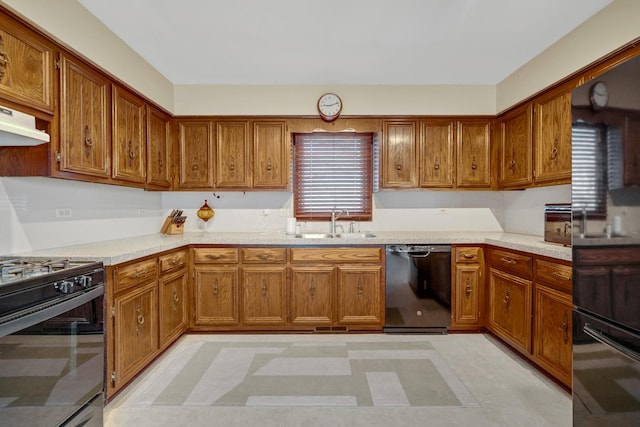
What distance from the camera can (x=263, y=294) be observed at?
3.07m

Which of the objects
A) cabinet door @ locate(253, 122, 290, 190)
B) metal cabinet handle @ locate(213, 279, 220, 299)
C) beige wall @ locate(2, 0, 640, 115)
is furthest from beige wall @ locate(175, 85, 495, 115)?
metal cabinet handle @ locate(213, 279, 220, 299)

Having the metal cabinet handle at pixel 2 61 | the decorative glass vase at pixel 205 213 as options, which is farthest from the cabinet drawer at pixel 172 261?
the metal cabinet handle at pixel 2 61

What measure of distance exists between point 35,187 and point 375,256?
2725 millimetres

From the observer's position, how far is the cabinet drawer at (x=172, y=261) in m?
2.59

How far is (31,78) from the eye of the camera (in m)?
1.75

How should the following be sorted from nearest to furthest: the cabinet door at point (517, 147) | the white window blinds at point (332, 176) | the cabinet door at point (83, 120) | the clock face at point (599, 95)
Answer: the clock face at point (599, 95)
the cabinet door at point (83, 120)
the cabinet door at point (517, 147)
the white window blinds at point (332, 176)

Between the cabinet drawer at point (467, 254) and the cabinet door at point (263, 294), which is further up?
the cabinet drawer at point (467, 254)

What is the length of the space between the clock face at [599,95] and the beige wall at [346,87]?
1120 millimetres

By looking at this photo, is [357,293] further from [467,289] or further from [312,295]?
[467,289]

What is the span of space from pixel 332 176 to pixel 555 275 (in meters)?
2.30

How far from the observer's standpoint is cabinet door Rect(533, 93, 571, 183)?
245 centimetres

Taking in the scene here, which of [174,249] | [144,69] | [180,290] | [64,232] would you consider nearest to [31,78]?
[64,232]

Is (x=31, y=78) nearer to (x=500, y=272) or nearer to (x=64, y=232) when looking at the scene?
→ (x=64, y=232)

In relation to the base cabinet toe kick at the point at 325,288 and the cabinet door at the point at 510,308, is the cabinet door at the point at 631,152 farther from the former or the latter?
the base cabinet toe kick at the point at 325,288
